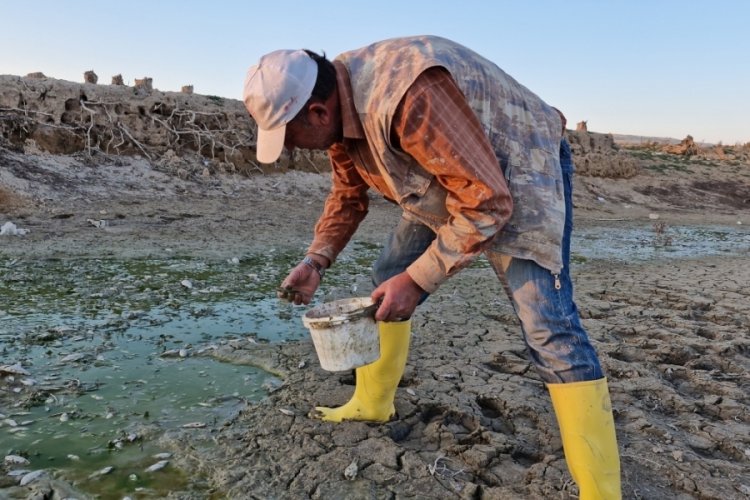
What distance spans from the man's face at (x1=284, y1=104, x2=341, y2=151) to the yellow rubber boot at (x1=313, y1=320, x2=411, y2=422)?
1060 millimetres

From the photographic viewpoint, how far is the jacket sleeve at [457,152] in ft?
6.52

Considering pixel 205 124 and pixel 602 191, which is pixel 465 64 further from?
pixel 602 191

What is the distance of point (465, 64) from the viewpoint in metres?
2.13

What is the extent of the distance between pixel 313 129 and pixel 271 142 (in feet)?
0.52

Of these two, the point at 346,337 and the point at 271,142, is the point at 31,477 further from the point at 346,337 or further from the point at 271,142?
the point at 271,142

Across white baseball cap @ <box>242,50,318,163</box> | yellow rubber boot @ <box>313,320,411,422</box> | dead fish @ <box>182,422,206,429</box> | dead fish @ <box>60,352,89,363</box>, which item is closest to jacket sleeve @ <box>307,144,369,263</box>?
yellow rubber boot @ <box>313,320,411,422</box>

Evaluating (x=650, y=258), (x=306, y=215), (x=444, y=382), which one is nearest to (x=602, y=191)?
(x=650, y=258)

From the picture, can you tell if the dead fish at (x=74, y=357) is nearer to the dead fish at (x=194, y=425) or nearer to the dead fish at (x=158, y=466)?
the dead fish at (x=194, y=425)

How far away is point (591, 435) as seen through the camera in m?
2.22

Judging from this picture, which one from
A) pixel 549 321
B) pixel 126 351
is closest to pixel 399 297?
pixel 549 321

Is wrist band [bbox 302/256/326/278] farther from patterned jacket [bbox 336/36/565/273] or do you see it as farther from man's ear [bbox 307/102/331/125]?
man's ear [bbox 307/102/331/125]

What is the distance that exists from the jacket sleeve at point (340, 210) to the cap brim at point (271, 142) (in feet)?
2.25

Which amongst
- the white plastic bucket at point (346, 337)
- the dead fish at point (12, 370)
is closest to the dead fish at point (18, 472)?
the dead fish at point (12, 370)

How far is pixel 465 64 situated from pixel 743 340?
374 cm
